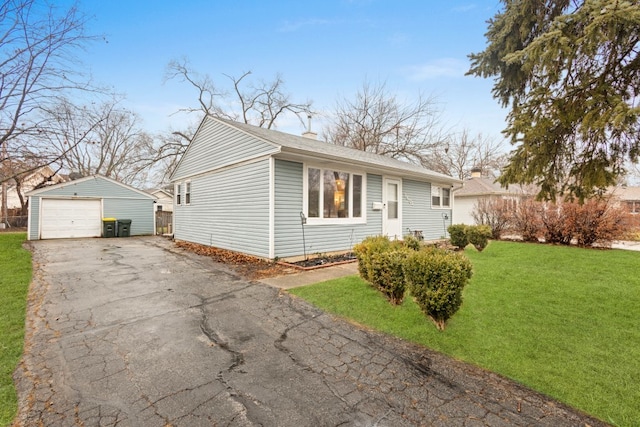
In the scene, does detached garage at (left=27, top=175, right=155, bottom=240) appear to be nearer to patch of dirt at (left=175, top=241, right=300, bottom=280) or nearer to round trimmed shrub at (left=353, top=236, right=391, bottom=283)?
patch of dirt at (left=175, top=241, right=300, bottom=280)

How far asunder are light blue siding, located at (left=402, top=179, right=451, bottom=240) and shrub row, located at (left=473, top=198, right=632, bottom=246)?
258 cm

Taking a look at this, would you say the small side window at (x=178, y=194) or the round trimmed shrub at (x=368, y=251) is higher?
the small side window at (x=178, y=194)

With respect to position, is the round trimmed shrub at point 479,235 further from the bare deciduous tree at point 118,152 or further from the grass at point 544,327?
the bare deciduous tree at point 118,152

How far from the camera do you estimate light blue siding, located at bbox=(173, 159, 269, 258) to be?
8.09 m

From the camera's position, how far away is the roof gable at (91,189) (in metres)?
14.8

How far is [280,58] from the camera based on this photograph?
1755 cm

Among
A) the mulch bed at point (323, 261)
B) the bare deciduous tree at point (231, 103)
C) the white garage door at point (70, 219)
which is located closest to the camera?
the mulch bed at point (323, 261)

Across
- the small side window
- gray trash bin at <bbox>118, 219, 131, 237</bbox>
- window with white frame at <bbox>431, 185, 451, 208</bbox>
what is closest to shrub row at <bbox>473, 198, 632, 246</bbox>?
window with white frame at <bbox>431, 185, 451, 208</bbox>

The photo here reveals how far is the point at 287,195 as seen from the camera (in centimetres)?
801

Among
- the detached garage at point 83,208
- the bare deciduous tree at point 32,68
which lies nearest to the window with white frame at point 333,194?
the bare deciduous tree at point 32,68

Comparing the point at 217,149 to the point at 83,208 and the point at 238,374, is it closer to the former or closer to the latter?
the point at 238,374

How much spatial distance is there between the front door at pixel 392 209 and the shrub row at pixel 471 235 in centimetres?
190

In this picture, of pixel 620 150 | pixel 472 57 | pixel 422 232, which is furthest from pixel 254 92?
pixel 620 150

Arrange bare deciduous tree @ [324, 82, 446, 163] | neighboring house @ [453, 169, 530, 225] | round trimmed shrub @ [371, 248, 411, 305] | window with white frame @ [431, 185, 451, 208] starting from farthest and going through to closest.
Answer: bare deciduous tree @ [324, 82, 446, 163]
neighboring house @ [453, 169, 530, 225]
window with white frame @ [431, 185, 451, 208]
round trimmed shrub @ [371, 248, 411, 305]
